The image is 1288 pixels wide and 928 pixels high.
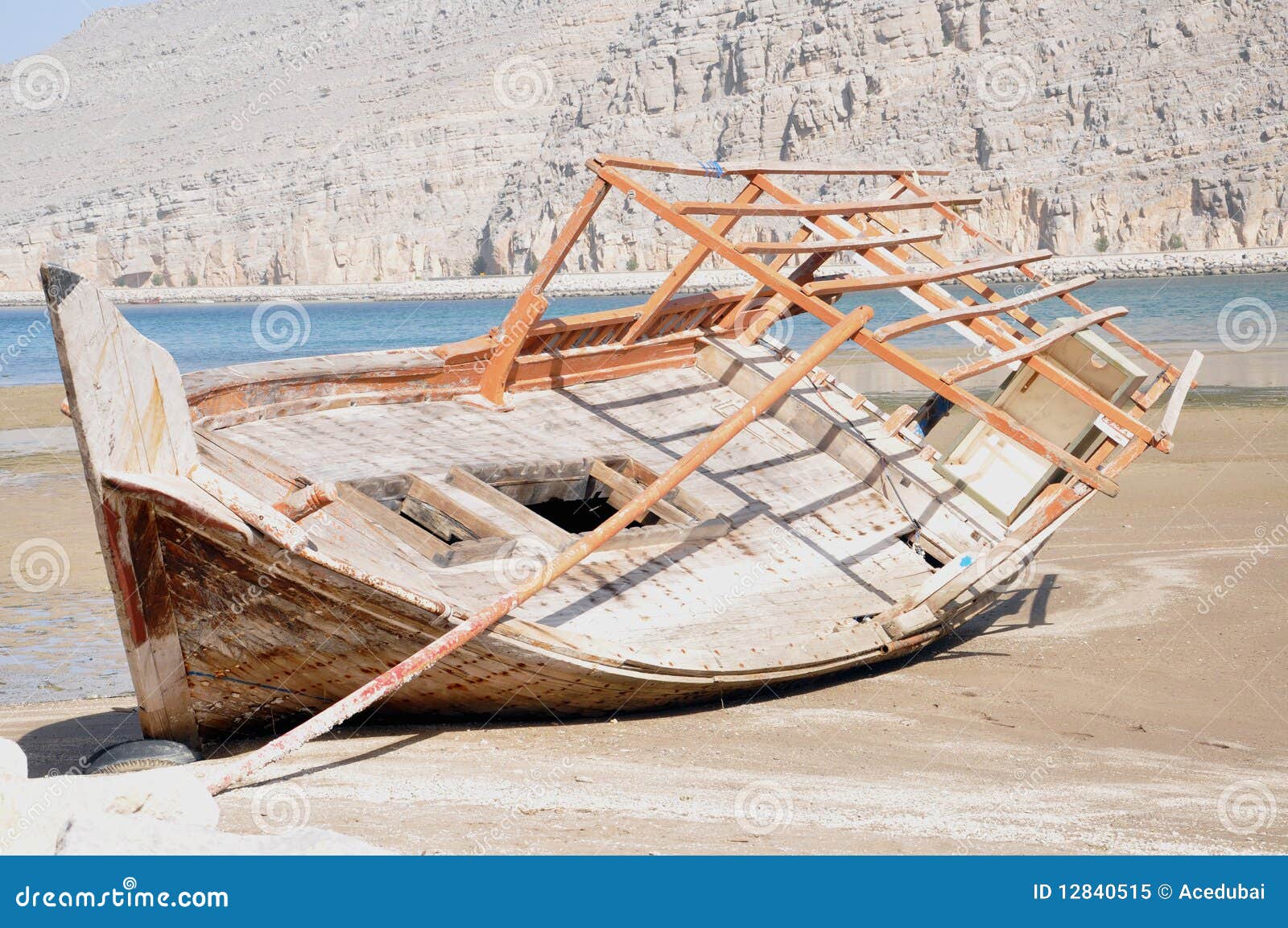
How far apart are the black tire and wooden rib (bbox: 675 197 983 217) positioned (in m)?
3.75

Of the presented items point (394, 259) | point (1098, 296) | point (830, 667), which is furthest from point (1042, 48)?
point (830, 667)

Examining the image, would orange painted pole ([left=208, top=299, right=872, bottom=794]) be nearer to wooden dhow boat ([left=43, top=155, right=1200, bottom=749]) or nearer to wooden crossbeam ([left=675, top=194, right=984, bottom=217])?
wooden dhow boat ([left=43, top=155, right=1200, bottom=749])

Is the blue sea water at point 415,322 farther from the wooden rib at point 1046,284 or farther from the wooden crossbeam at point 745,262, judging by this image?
the wooden crossbeam at point 745,262

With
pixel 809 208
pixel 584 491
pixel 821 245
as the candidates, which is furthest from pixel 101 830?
pixel 809 208

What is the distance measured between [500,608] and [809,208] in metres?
4.47

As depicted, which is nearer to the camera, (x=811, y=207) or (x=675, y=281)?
(x=811, y=207)

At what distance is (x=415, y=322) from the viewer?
5653 cm

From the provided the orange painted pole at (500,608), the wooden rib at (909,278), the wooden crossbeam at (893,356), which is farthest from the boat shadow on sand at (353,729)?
the wooden rib at (909,278)

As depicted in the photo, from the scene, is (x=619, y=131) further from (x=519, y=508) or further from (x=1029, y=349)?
(x=519, y=508)

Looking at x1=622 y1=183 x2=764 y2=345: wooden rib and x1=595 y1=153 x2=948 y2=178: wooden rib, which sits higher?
x1=595 y1=153 x2=948 y2=178: wooden rib

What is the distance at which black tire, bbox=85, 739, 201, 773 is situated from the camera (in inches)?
206

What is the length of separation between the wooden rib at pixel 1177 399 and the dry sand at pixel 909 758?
1.34 metres

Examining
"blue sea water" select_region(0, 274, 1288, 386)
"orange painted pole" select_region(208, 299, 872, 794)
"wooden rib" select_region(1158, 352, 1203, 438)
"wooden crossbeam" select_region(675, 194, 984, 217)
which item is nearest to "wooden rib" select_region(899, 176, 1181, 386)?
"wooden crossbeam" select_region(675, 194, 984, 217)

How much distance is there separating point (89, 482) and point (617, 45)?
100m
